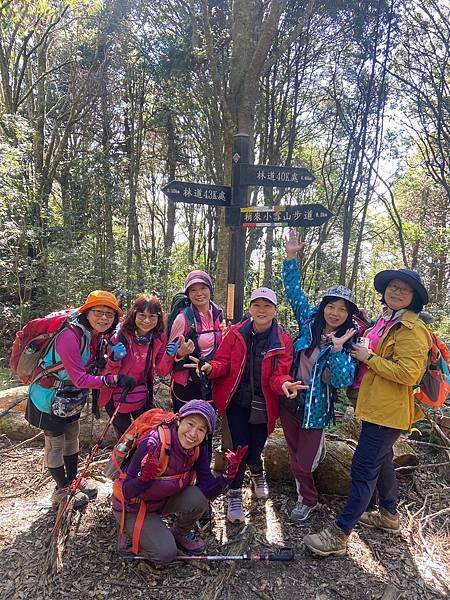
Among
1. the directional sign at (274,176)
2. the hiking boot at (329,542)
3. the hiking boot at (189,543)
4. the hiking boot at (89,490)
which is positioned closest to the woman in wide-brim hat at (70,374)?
the hiking boot at (89,490)

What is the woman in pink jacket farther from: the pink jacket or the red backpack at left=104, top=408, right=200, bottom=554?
the red backpack at left=104, top=408, right=200, bottom=554

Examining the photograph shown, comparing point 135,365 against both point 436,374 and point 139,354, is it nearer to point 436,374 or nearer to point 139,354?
point 139,354

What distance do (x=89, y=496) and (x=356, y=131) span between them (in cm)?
1277

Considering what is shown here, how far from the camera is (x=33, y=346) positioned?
3221 mm

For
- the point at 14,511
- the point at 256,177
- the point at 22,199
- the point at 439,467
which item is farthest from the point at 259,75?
the point at 22,199

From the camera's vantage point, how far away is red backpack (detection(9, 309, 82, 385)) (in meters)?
3.17

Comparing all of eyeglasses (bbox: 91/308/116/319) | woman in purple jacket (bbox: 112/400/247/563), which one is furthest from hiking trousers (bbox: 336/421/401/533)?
eyeglasses (bbox: 91/308/116/319)

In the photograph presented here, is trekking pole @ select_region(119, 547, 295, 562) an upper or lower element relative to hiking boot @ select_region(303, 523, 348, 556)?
lower

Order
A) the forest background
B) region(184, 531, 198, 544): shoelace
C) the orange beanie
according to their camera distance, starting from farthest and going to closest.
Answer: the forest background, the orange beanie, region(184, 531, 198, 544): shoelace

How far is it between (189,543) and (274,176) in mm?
3238

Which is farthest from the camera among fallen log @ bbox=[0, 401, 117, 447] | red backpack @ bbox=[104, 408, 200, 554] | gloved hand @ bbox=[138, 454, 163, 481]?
fallen log @ bbox=[0, 401, 117, 447]

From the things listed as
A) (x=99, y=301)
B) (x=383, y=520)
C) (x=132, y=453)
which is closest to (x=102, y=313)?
(x=99, y=301)

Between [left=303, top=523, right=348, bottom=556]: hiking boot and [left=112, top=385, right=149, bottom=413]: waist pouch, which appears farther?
[left=112, top=385, right=149, bottom=413]: waist pouch

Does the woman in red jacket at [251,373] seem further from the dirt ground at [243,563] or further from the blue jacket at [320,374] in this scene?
the dirt ground at [243,563]
